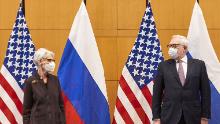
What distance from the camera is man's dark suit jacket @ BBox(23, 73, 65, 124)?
4.97 metres

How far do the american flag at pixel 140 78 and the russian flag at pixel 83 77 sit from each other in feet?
0.72

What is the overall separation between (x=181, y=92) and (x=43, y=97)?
1.43 metres

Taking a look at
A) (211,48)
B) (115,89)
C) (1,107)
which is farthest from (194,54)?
(1,107)

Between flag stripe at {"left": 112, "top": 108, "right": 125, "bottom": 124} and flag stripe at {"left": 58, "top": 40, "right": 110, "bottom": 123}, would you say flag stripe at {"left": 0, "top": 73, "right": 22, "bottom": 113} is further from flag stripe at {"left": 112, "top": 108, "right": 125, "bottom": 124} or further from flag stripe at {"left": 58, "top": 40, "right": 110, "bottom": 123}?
flag stripe at {"left": 112, "top": 108, "right": 125, "bottom": 124}

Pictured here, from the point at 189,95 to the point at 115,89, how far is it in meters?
1.69

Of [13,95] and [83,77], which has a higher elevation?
[83,77]

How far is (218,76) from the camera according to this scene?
19.5 ft

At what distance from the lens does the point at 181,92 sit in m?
4.97

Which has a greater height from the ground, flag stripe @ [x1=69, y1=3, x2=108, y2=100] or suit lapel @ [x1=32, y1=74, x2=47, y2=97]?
flag stripe @ [x1=69, y1=3, x2=108, y2=100]

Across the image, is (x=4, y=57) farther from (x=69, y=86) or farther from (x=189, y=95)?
(x=189, y=95)

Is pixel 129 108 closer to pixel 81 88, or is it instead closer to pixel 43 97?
pixel 81 88

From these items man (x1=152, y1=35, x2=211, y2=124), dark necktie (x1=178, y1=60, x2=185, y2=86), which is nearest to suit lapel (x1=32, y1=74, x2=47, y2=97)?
man (x1=152, y1=35, x2=211, y2=124)

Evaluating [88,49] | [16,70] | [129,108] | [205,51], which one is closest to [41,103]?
[16,70]

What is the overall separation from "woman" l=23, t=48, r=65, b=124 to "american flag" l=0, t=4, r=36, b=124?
703mm
